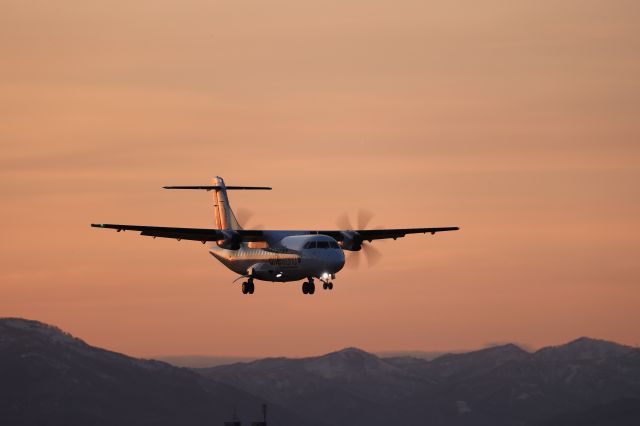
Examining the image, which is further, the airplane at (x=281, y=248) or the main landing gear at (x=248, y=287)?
the main landing gear at (x=248, y=287)

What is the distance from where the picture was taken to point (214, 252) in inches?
4931

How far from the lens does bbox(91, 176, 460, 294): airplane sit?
4326 inches

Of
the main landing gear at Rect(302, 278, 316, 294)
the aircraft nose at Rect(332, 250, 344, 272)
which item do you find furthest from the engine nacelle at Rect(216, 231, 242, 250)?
the aircraft nose at Rect(332, 250, 344, 272)

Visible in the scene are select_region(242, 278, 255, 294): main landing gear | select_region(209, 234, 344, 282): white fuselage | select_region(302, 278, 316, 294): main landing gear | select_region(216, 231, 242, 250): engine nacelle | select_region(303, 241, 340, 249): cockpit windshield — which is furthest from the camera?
select_region(216, 231, 242, 250): engine nacelle

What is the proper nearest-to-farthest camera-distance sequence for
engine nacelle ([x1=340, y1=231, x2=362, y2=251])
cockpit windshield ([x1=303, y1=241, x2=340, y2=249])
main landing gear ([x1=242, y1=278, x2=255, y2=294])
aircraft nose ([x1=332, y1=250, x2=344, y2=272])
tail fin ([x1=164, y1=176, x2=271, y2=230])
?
aircraft nose ([x1=332, y1=250, x2=344, y2=272]), cockpit windshield ([x1=303, y1=241, x2=340, y2=249]), main landing gear ([x1=242, y1=278, x2=255, y2=294]), engine nacelle ([x1=340, y1=231, x2=362, y2=251]), tail fin ([x1=164, y1=176, x2=271, y2=230])

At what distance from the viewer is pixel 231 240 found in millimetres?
120562

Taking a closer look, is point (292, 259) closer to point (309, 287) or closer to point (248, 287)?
point (309, 287)

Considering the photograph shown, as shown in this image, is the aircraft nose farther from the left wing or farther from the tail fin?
the tail fin

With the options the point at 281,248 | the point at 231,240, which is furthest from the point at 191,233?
the point at 281,248

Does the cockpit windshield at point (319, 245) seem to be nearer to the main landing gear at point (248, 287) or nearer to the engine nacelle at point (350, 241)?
the engine nacelle at point (350, 241)

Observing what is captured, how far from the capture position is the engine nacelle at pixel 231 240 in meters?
120

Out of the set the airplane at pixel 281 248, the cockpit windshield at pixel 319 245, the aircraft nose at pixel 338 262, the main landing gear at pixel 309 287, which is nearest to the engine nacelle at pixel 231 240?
the airplane at pixel 281 248

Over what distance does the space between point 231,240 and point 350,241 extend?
10.7 meters

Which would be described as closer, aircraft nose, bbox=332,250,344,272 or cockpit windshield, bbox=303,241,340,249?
aircraft nose, bbox=332,250,344,272
